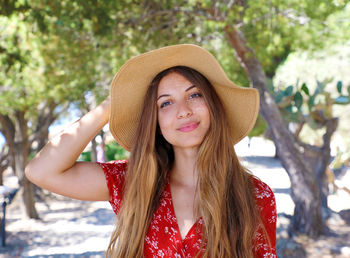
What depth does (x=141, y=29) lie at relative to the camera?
7.50m

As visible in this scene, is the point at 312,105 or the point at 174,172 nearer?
the point at 174,172

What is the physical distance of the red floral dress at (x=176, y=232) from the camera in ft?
5.82

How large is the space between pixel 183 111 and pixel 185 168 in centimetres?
38

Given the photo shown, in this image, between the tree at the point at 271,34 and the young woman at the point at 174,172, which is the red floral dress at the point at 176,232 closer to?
the young woman at the point at 174,172

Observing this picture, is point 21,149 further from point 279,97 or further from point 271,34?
point 271,34

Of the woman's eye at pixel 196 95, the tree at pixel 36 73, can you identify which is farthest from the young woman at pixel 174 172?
the tree at pixel 36 73

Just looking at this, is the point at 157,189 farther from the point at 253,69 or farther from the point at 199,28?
the point at 199,28

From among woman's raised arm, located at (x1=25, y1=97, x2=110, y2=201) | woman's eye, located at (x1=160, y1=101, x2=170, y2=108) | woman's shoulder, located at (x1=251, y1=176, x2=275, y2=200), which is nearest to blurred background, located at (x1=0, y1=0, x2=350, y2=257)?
woman's shoulder, located at (x1=251, y1=176, x2=275, y2=200)

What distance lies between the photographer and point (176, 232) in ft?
5.90

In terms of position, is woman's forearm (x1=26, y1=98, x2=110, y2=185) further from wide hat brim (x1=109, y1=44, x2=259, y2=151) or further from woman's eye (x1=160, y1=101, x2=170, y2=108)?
woman's eye (x1=160, y1=101, x2=170, y2=108)

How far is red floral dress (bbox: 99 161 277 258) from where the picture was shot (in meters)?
Answer: 1.77

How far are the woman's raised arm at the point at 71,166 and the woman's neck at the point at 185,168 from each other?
0.39 m

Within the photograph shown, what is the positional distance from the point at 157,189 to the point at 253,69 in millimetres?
5069

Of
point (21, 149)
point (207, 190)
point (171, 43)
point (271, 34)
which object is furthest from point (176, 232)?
point (21, 149)
